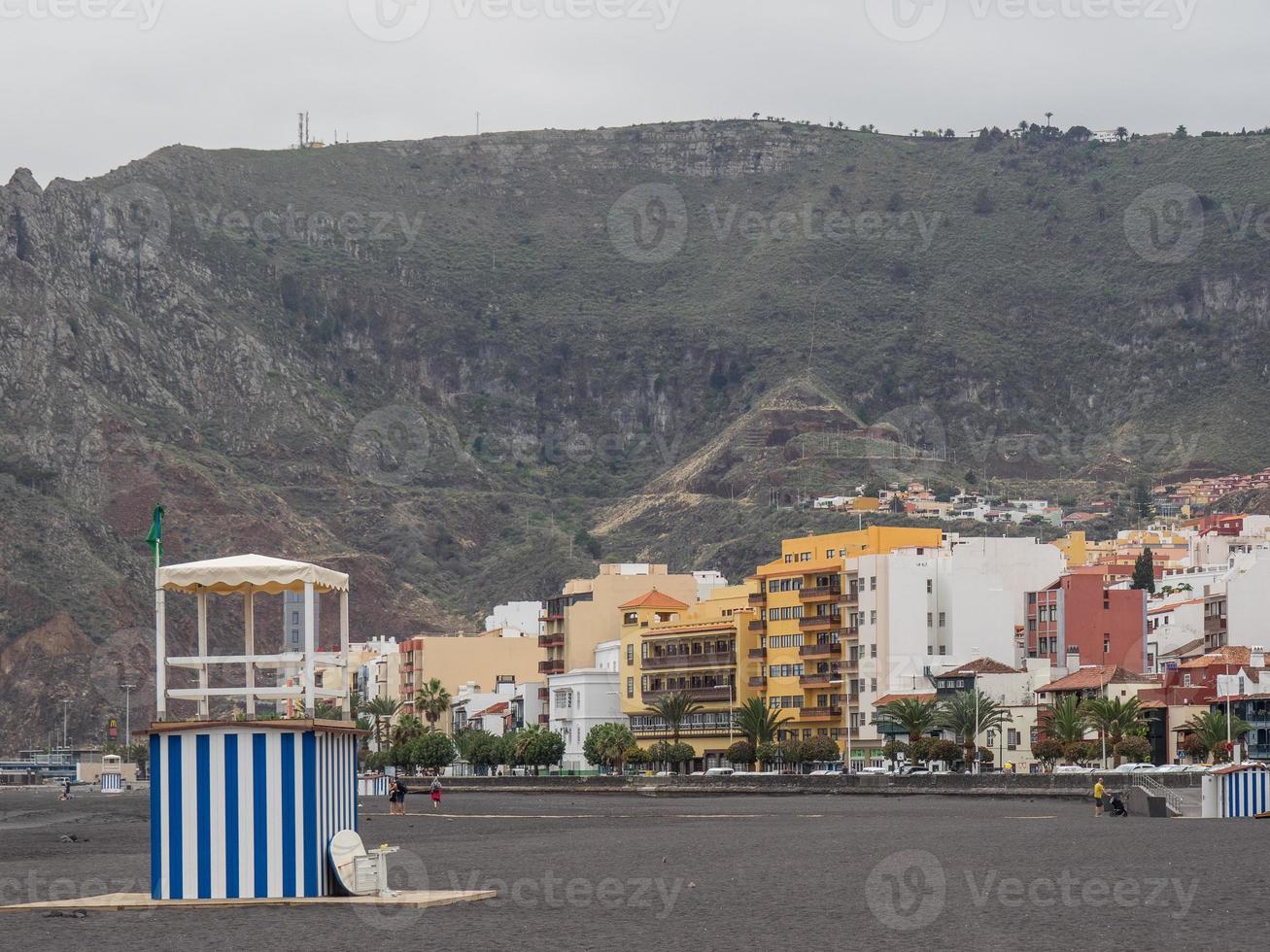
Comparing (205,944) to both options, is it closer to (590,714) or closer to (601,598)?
(590,714)

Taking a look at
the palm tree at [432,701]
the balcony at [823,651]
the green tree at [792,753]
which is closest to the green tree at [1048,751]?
the green tree at [792,753]

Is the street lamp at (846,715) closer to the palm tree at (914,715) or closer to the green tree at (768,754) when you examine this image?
the green tree at (768,754)

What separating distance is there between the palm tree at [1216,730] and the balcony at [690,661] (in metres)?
45.2

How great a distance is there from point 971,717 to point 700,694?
3475 centimetres

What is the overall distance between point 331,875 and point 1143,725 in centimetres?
8882

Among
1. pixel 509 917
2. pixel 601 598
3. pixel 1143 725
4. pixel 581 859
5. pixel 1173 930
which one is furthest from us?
pixel 601 598

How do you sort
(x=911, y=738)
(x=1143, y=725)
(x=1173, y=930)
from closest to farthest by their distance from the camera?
(x=1173, y=930), (x=1143, y=725), (x=911, y=738)

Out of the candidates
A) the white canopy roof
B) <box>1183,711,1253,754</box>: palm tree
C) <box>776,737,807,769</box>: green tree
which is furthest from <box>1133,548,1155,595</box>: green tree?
the white canopy roof

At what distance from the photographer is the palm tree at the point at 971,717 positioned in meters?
126

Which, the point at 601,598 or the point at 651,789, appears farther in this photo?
the point at 601,598

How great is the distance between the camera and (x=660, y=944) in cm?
3147

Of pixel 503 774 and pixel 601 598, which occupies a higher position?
pixel 601 598

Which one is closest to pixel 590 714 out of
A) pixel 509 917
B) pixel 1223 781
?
pixel 1223 781

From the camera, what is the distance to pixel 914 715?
419 feet
